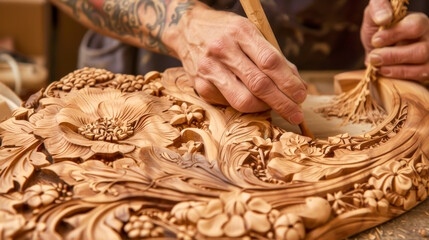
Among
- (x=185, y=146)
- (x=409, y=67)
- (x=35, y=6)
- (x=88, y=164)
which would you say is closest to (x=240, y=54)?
(x=185, y=146)

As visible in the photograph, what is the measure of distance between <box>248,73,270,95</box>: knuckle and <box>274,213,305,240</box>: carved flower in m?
0.28

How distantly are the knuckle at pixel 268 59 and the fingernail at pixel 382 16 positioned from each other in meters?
0.35

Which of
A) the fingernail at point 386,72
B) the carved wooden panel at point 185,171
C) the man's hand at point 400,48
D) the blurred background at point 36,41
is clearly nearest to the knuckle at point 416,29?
the man's hand at point 400,48

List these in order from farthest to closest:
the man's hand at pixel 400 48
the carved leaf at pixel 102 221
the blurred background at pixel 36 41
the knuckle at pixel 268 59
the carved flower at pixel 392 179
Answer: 1. the blurred background at pixel 36 41
2. the man's hand at pixel 400 48
3. the knuckle at pixel 268 59
4. the carved flower at pixel 392 179
5. the carved leaf at pixel 102 221

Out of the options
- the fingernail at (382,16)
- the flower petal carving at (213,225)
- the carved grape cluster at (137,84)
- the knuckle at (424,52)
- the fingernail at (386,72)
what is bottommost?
the carved grape cluster at (137,84)

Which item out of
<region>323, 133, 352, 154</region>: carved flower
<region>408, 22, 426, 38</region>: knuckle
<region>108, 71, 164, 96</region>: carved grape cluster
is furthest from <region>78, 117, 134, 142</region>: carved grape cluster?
<region>408, 22, 426, 38</region>: knuckle

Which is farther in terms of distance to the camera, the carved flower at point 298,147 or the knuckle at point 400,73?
the knuckle at point 400,73

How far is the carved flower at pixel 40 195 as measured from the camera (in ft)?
1.66

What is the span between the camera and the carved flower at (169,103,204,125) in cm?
70

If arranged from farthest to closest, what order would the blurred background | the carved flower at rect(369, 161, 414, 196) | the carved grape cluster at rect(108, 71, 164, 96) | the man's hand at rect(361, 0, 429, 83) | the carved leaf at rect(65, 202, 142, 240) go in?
the blurred background, the man's hand at rect(361, 0, 429, 83), the carved grape cluster at rect(108, 71, 164, 96), the carved flower at rect(369, 161, 414, 196), the carved leaf at rect(65, 202, 142, 240)

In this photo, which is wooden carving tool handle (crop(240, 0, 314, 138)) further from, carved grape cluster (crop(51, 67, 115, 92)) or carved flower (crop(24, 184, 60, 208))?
carved flower (crop(24, 184, 60, 208))

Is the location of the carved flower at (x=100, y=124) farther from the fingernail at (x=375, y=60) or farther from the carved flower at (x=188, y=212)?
the fingernail at (x=375, y=60)

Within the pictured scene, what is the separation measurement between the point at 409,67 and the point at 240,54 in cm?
47

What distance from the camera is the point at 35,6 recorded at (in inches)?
117
